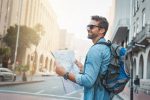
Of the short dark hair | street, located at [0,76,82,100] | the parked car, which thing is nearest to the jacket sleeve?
the short dark hair

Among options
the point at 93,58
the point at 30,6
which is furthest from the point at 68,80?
the point at 30,6

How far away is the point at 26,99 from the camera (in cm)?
1692

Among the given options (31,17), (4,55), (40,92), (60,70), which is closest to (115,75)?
(60,70)

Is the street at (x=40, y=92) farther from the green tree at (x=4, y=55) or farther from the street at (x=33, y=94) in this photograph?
the green tree at (x=4, y=55)

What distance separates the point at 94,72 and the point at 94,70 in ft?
0.05

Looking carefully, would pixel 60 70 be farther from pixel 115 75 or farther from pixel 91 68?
pixel 115 75

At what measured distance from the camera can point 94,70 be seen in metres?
2.58

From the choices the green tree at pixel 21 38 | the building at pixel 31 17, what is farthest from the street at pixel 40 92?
the green tree at pixel 21 38

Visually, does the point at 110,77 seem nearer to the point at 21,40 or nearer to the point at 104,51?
the point at 104,51

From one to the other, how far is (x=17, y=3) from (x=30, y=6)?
375 inches

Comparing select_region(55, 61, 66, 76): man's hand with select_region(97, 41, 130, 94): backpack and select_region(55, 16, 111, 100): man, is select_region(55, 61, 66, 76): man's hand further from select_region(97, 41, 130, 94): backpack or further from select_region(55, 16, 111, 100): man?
select_region(97, 41, 130, 94): backpack

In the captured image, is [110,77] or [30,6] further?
[30,6]

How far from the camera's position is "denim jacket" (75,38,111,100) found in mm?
2592

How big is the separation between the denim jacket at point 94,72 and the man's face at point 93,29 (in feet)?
0.51
